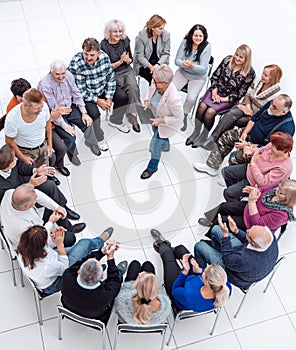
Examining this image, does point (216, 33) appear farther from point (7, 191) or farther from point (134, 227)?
point (7, 191)

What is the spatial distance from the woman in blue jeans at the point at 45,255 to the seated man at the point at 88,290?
179 millimetres

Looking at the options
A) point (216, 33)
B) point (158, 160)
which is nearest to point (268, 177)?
point (158, 160)

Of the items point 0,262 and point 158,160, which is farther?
point 158,160

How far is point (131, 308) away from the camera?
3.16 m

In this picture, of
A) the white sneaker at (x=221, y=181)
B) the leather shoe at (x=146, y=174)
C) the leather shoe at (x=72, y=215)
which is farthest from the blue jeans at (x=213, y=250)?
the leather shoe at (x=72, y=215)

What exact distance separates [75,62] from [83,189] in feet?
4.24

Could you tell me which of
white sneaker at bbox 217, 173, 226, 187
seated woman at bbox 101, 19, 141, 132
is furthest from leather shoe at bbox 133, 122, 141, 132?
white sneaker at bbox 217, 173, 226, 187

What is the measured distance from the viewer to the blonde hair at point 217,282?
10.0 ft

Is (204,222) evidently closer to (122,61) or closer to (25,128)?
(25,128)

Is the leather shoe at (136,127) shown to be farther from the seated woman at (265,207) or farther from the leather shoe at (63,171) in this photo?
the seated woman at (265,207)

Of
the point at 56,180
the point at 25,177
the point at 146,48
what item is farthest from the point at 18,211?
the point at 146,48

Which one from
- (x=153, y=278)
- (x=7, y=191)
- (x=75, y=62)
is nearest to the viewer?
(x=153, y=278)

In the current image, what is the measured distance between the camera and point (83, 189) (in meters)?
4.44

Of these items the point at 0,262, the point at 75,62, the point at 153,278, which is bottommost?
the point at 0,262
